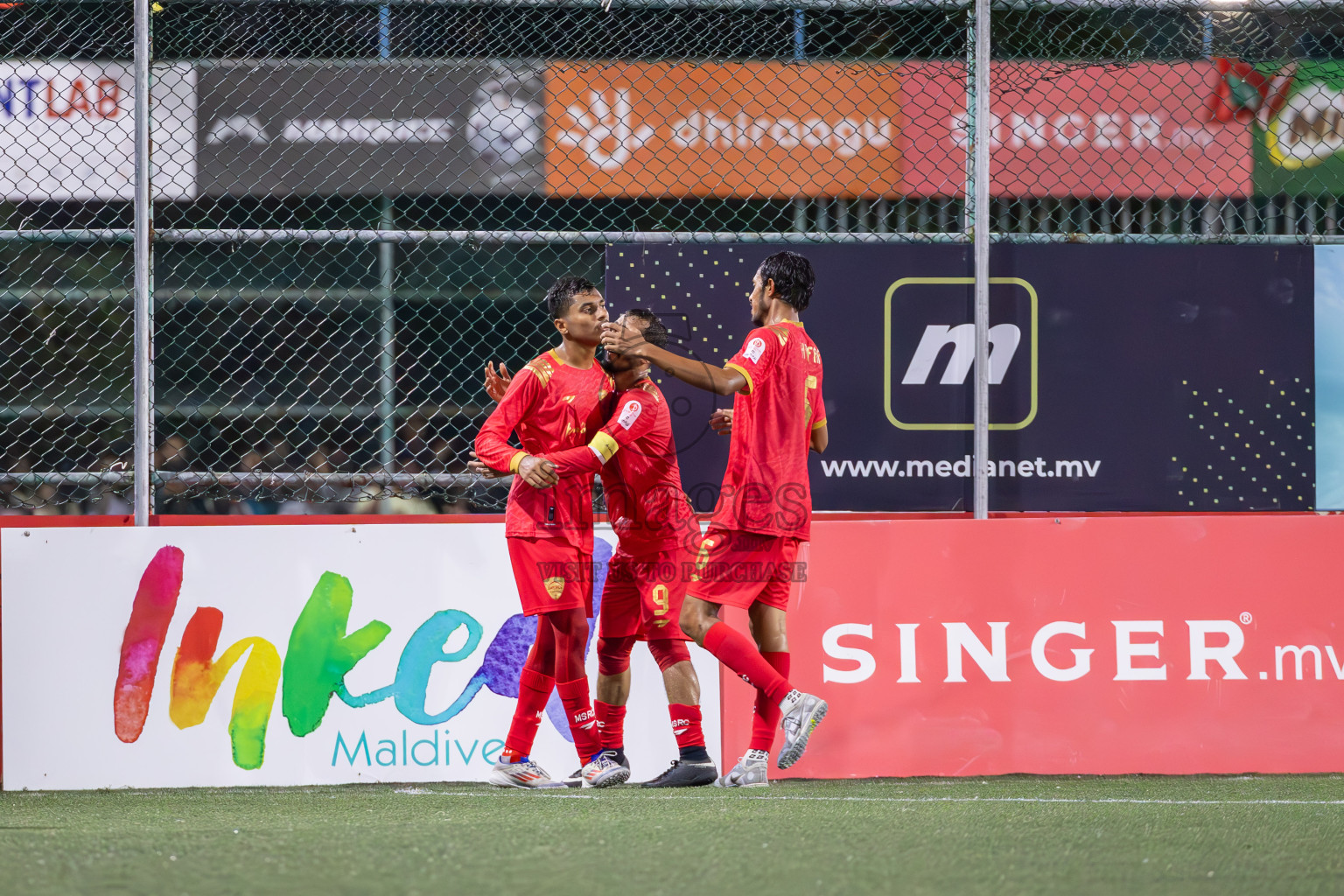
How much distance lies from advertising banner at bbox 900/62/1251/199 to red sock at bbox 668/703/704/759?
2.52 m

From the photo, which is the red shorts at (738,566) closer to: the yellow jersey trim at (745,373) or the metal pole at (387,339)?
the yellow jersey trim at (745,373)

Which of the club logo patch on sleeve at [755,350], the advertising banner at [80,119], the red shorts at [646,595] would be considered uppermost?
the advertising banner at [80,119]

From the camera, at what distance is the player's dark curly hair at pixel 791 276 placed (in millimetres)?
4652

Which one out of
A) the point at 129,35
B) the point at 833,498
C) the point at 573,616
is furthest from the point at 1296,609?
the point at 129,35

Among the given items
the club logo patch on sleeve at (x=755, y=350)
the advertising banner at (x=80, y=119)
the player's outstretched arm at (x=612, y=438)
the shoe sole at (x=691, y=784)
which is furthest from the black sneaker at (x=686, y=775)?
the advertising banner at (x=80, y=119)

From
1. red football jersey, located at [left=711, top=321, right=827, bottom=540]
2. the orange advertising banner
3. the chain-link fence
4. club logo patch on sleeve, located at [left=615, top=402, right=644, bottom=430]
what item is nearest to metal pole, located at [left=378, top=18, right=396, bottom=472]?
the chain-link fence

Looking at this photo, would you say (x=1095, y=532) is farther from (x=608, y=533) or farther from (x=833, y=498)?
(x=608, y=533)

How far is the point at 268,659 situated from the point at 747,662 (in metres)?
1.78

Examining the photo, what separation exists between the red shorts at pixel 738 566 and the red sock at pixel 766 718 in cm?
23

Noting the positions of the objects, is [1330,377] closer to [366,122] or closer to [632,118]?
[632,118]

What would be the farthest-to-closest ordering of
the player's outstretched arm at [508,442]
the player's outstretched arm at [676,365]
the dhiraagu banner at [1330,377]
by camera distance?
the dhiraagu banner at [1330,377] < the player's outstretched arm at [508,442] < the player's outstretched arm at [676,365]

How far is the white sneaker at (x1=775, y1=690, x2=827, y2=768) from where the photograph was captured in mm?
4250

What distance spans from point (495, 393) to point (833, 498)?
139 cm

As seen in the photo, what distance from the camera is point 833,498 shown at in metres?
5.00
